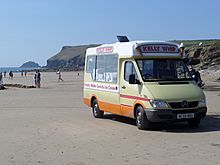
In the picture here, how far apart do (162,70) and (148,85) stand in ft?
3.36

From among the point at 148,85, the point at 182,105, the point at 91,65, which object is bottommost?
the point at 182,105

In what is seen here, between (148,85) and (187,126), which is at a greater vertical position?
(148,85)

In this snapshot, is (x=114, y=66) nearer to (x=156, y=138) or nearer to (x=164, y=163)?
(x=156, y=138)

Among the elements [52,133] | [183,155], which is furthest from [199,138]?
[52,133]

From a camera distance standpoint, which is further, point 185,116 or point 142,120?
point 142,120

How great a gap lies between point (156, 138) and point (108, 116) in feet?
19.3

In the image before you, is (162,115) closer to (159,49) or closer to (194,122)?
(194,122)

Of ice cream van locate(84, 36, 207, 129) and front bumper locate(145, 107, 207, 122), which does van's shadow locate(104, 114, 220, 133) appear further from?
front bumper locate(145, 107, 207, 122)

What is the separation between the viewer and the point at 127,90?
14.2 m

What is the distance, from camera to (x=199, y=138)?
11469 mm

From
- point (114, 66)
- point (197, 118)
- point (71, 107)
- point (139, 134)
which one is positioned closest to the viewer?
point (139, 134)

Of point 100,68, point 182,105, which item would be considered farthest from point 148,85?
point 100,68

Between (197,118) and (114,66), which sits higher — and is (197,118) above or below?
below

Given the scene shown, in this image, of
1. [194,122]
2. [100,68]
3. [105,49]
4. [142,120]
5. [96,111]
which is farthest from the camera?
[96,111]
